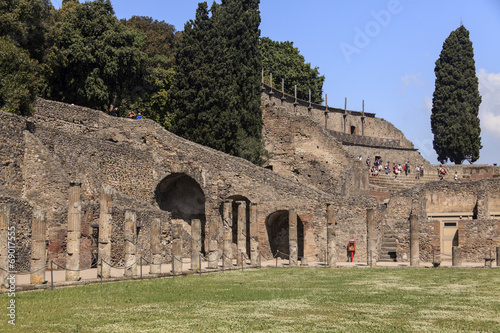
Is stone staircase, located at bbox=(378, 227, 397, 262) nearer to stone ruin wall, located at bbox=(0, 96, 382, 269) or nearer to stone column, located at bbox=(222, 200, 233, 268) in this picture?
stone ruin wall, located at bbox=(0, 96, 382, 269)

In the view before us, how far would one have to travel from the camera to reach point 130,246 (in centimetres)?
2970

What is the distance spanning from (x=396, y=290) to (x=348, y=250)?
16.2m

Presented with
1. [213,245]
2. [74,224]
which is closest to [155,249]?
[74,224]

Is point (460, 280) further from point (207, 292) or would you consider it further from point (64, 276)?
point (64, 276)

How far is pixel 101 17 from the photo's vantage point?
155 ft

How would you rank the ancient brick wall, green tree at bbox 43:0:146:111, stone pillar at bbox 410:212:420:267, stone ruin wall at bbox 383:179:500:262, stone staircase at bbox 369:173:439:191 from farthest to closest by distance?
1. stone staircase at bbox 369:173:439:191
2. the ancient brick wall
3. green tree at bbox 43:0:146:111
4. stone ruin wall at bbox 383:179:500:262
5. stone pillar at bbox 410:212:420:267

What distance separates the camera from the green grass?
16.6 meters

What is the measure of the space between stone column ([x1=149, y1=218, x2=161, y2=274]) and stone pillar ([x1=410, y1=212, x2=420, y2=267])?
39.9ft

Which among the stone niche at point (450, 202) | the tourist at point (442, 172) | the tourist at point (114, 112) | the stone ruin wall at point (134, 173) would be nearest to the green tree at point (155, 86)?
the tourist at point (114, 112)

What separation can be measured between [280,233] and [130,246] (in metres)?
15.3

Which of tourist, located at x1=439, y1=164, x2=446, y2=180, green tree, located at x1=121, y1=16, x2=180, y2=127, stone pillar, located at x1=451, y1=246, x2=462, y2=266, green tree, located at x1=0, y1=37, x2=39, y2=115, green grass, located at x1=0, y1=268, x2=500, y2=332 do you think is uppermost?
green tree, located at x1=121, y1=16, x2=180, y2=127

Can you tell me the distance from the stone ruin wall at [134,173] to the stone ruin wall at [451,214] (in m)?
3.35

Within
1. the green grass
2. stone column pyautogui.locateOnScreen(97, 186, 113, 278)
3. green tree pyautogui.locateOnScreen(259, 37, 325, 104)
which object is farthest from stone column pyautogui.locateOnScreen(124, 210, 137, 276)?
green tree pyautogui.locateOnScreen(259, 37, 325, 104)

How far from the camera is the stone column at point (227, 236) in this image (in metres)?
35.2
